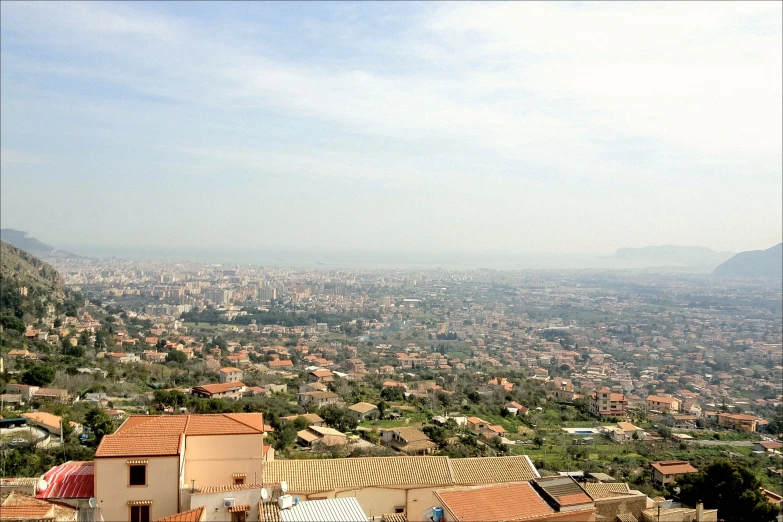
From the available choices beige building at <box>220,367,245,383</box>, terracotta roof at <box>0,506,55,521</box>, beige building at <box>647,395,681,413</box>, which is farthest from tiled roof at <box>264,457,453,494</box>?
beige building at <box>647,395,681,413</box>

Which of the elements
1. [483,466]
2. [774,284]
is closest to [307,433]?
[483,466]

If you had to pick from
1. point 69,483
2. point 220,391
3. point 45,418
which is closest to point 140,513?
point 69,483

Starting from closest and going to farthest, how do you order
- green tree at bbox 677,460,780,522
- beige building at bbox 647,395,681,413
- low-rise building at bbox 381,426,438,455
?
1. green tree at bbox 677,460,780,522
2. low-rise building at bbox 381,426,438,455
3. beige building at bbox 647,395,681,413

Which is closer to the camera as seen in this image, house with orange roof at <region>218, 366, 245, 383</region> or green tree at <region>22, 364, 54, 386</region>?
green tree at <region>22, 364, 54, 386</region>

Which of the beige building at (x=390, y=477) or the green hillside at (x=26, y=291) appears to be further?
the green hillside at (x=26, y=291)

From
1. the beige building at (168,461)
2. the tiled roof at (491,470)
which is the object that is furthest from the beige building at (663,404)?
the beige building at (168,461)

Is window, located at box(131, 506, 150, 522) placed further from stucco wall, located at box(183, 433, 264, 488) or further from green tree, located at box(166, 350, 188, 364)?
green tree, located at box(166, 350, 188, 364)

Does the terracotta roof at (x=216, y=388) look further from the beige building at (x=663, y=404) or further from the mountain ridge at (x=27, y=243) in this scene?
the mountain ridge at (x=27, y=243)
